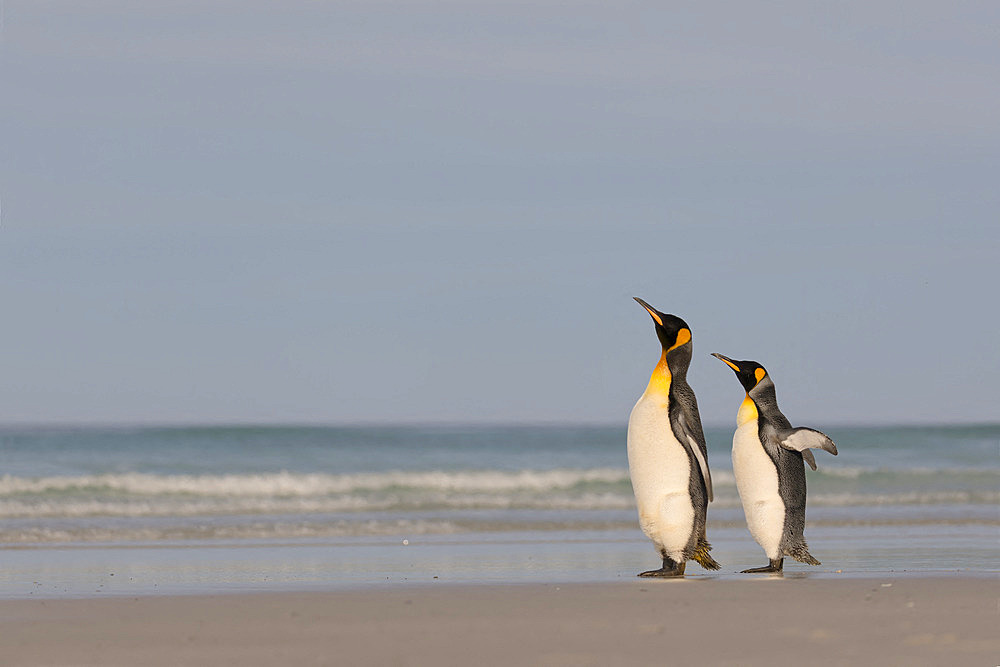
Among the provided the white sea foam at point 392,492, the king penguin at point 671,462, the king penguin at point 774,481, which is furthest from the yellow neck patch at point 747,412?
the white sea foam at point 392,492

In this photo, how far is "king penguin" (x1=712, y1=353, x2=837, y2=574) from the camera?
313 inches

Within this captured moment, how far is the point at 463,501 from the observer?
14.8 metres

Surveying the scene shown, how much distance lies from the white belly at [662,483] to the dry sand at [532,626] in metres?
0.67

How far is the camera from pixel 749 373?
8.23 m

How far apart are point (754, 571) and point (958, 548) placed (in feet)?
8.24

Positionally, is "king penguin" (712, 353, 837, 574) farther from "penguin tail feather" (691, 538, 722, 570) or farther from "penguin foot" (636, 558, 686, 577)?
"penguin foot" (636, 558, 686, 577)

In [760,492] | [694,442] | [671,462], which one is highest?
[694,442]

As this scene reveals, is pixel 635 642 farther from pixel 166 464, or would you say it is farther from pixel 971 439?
pixel 971 439

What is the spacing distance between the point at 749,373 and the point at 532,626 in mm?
3073

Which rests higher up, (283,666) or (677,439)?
(677,439)

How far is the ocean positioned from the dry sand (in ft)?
2.98

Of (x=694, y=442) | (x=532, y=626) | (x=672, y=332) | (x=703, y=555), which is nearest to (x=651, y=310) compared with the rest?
(x=672, y=332)

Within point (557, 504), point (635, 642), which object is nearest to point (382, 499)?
point (557, 504)

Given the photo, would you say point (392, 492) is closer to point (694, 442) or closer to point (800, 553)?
point (800, 553)
